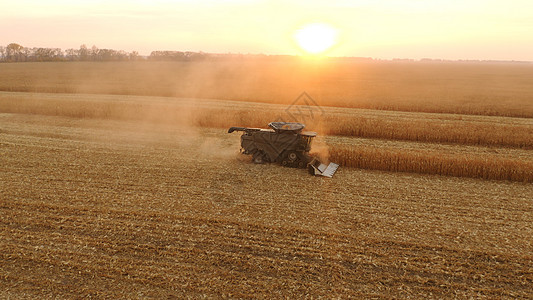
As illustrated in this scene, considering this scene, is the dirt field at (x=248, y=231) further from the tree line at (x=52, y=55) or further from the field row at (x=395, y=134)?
the tree line at (x=52, y=55)

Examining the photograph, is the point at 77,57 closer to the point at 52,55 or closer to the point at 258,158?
the point at 52,55

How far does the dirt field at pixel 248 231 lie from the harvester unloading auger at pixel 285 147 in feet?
1.45

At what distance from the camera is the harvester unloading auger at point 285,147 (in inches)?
553

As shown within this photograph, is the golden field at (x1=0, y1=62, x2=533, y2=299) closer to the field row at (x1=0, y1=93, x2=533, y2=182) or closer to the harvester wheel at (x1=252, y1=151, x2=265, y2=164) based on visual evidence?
the field row at (x1=0, y1=93, x2=533, y2=182)

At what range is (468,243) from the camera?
8.87 meters

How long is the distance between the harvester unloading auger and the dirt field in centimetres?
44

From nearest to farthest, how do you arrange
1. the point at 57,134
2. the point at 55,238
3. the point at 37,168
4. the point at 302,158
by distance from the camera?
the point at 55,238 < the point at 37,168 < the point at 302,158 < the point at 57,134

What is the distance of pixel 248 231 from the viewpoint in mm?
9188

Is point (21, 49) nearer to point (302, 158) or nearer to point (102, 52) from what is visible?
point (102, 52)

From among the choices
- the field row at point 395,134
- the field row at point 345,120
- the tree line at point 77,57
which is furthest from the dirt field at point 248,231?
the tree line at point 77,57

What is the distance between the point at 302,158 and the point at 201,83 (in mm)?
36068

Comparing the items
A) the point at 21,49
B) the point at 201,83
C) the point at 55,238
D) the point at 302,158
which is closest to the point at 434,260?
the point at 302,158

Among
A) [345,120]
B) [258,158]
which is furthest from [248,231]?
[345,120]

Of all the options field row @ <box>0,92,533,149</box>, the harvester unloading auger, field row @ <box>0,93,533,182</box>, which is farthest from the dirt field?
field row @ <box>0,92,533,149</box>
